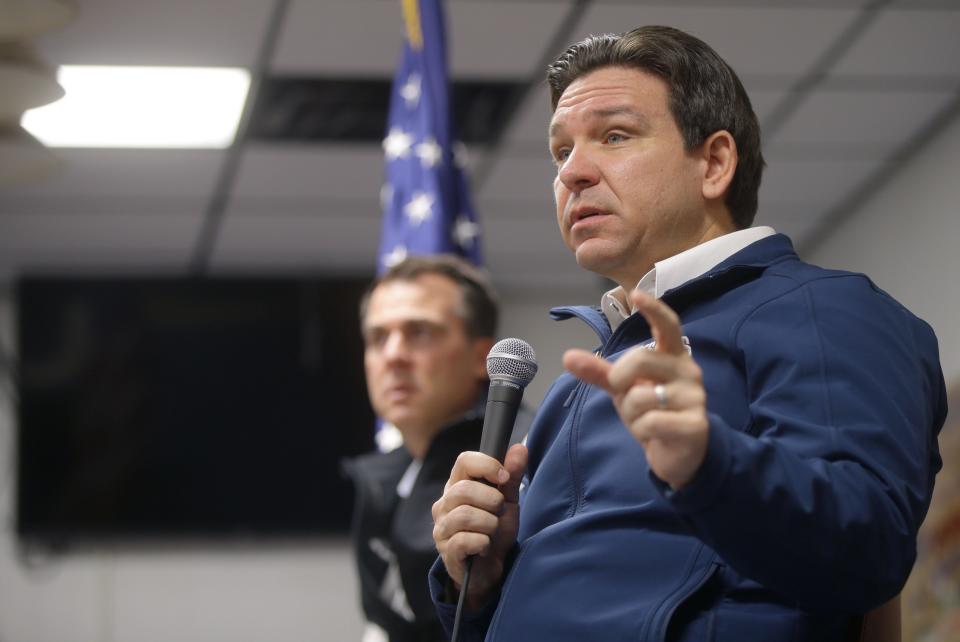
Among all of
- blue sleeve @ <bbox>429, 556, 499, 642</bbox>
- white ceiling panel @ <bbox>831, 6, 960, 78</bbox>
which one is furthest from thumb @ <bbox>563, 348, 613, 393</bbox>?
white ceiling panel @ <bbox>831, 6, 960, 78</bbox>

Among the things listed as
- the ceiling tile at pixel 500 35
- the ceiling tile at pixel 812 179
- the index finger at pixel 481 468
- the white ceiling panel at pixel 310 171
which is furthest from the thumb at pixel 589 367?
the ceiling tile at pixel 812 179

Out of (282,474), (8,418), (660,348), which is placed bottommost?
(660,348)

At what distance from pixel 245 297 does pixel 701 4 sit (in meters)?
2.61

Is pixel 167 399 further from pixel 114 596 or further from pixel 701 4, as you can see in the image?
pixel 701 4

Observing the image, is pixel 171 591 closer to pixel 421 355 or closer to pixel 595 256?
pixel 421 355

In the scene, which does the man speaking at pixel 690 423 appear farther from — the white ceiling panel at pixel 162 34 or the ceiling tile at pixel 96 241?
the ceiling tile at pixel 96 241

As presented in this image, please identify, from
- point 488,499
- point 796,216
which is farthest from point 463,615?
point 796,216

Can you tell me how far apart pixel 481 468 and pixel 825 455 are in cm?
30

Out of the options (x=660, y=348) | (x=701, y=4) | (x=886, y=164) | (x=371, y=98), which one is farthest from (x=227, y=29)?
(x=660, y=348)

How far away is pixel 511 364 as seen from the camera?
1.22 meters

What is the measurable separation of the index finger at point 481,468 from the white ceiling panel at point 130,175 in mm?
3635

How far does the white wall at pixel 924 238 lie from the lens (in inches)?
179

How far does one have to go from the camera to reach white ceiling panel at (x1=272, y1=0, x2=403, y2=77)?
3.72 meters

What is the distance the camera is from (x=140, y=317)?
18.2 ft
